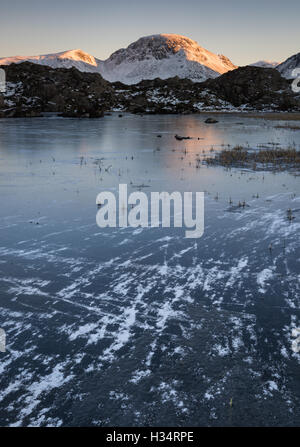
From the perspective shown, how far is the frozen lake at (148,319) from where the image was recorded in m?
3.86

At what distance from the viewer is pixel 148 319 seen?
17.6 feet

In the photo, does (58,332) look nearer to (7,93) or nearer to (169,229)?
(169,229)

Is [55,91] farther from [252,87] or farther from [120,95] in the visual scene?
[252,87]

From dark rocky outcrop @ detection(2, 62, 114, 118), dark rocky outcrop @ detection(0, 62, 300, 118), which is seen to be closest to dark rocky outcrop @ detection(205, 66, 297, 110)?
dark rocky outcrop @ detection(0, 62, 300, 118)

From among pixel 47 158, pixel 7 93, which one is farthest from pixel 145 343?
pixel 7 93

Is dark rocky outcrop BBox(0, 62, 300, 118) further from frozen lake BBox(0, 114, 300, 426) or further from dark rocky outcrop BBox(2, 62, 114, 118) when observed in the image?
frozen lake BBox(0, 114, 300, 426)

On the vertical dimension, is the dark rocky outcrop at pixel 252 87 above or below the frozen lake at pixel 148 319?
above

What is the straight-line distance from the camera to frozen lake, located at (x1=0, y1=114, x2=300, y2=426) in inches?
152

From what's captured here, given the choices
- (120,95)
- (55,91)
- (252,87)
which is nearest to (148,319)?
(55,91)

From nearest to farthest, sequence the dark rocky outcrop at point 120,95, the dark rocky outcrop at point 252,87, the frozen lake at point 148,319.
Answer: the frozen lake at point 148,319
the dark rocky outcrop at point 120,95
the dark rocky outcrop at point 252,87

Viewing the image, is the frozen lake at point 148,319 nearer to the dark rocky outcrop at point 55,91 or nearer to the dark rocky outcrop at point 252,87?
the dark rocky outcrop at point 55,91

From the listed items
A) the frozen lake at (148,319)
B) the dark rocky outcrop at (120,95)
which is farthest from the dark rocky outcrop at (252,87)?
the frozen lake at (148,319)

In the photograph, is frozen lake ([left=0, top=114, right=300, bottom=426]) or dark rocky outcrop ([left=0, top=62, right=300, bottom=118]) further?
A: dark rocky outcrop ([left=0, top=62, right=300, bottom=118])
